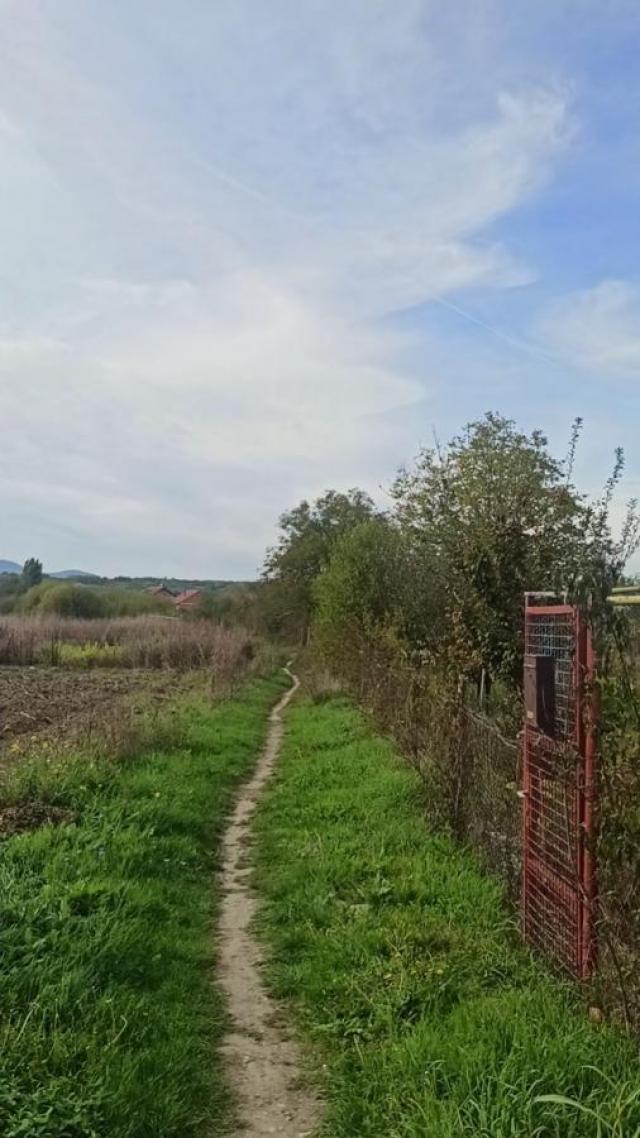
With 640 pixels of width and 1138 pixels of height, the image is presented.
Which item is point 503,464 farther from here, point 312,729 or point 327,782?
point 327,782

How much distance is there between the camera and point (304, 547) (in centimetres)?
4819

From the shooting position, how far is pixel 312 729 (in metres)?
16.8

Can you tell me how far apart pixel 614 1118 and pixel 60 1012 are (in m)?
2.74

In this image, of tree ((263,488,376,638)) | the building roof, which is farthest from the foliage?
tree ((263,488,376,638))

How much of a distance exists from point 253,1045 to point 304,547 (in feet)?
143

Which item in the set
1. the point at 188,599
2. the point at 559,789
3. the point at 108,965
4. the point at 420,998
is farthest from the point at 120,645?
the point at 559,789

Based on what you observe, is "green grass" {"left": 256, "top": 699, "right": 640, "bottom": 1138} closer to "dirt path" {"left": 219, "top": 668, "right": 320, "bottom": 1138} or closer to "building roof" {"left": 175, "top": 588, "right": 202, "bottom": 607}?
"dirt path" {"left": 219, "top": 668, "right": 320, "bottom": 1138}

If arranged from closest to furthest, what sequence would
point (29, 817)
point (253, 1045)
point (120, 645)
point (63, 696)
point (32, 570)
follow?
point (253, 1045), point (29, 817), point (63, 696), point (120, 645), point (32, 570)

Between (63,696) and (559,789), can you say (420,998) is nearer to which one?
(559,789)

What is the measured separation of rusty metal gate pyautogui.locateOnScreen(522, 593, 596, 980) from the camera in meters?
4.45

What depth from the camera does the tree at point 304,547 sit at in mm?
47031

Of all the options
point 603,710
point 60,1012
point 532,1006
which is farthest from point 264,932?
point 603,710

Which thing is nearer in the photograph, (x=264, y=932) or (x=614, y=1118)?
(x=614, y=1118)

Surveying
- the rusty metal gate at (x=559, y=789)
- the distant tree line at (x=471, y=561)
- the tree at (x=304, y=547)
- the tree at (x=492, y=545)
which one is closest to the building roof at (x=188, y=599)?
the tree at (x=304, y=547)
